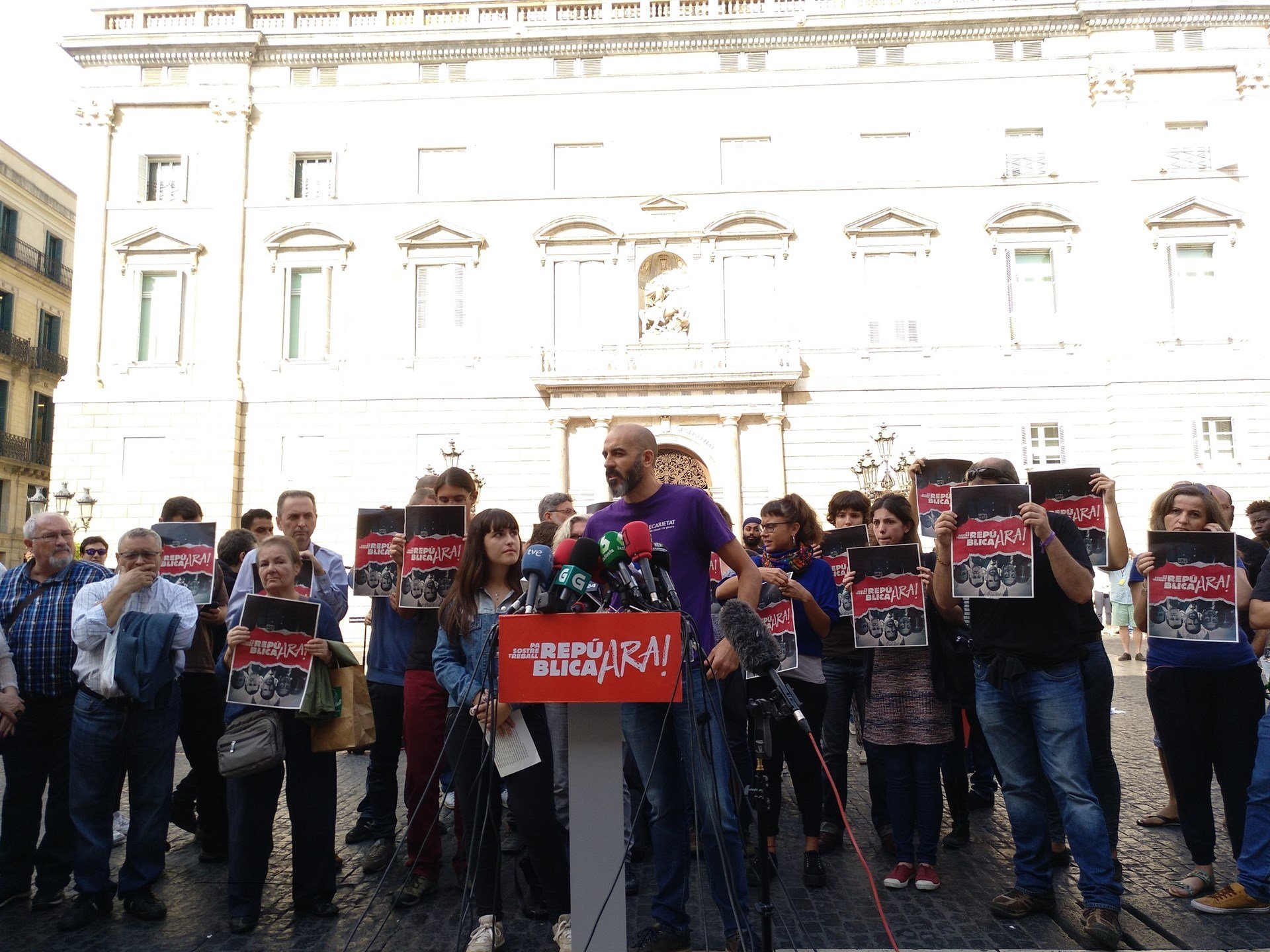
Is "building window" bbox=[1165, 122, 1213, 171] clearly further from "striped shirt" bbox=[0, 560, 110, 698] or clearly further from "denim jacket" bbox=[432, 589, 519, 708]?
"striped shirt" bbox=[0, 560, 110, 698]

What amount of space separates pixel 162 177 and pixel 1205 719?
1035 inches

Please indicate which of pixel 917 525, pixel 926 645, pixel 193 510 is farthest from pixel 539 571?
pixel 193 510

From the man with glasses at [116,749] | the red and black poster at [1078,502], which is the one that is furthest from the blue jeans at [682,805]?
the red and black poster at [1078,502]

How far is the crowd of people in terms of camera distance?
13.7 ft

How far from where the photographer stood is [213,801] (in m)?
5.68

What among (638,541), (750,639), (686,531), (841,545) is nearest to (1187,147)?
(841,545)

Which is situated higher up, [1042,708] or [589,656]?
[589,656]

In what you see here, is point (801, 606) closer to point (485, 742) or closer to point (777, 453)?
point (485, 742)

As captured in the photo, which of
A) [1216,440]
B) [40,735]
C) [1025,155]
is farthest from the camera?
[1025,155]

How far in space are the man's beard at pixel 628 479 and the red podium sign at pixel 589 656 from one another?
126 centimetres

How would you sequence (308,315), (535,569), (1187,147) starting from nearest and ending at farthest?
(535,569) < (1187,147) < (308,315)

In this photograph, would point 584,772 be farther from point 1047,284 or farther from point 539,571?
point 1047,284

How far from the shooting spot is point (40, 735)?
500 centimetres

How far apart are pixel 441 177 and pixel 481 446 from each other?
7.30 m
